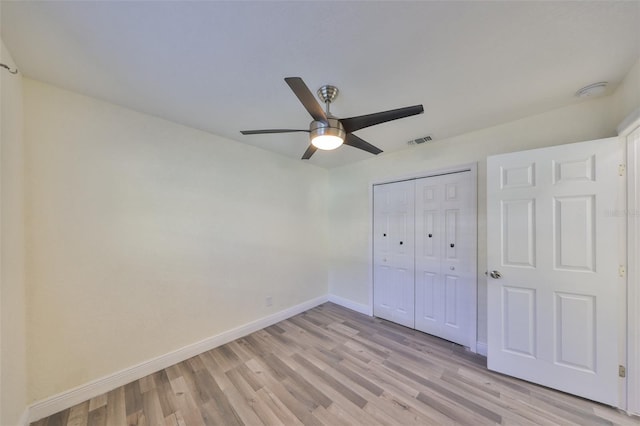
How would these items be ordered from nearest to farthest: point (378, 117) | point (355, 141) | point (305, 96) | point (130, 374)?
point (305, 96)
point (378, 117)
point (355, 141)
point (130, 374)

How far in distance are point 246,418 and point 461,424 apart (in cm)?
155

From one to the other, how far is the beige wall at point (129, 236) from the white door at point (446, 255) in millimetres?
2111

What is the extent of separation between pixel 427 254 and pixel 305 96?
8.19ft

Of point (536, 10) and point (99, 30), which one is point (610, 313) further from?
point (99, 30)

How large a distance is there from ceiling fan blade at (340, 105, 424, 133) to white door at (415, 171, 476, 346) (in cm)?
164

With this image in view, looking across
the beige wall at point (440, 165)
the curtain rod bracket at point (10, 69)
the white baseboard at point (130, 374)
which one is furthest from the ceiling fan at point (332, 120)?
the white baseboard at point (130, 374)

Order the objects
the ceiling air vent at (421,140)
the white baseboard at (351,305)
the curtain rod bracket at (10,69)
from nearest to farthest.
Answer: the curtain rod bracket at (10,69), the ceiling air vent at (421,140), the white baseboard at (351,305)

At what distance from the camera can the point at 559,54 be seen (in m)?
1.35

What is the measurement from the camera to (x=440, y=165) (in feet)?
8.89

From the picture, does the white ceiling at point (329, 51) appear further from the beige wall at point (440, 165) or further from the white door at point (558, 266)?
the white door at point (558, 266)

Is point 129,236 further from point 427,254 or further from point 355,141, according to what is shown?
point 427,254

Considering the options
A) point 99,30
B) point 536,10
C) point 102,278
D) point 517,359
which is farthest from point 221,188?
point 517,359

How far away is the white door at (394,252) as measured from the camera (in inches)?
118

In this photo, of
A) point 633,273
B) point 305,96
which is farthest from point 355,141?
point 633,273
